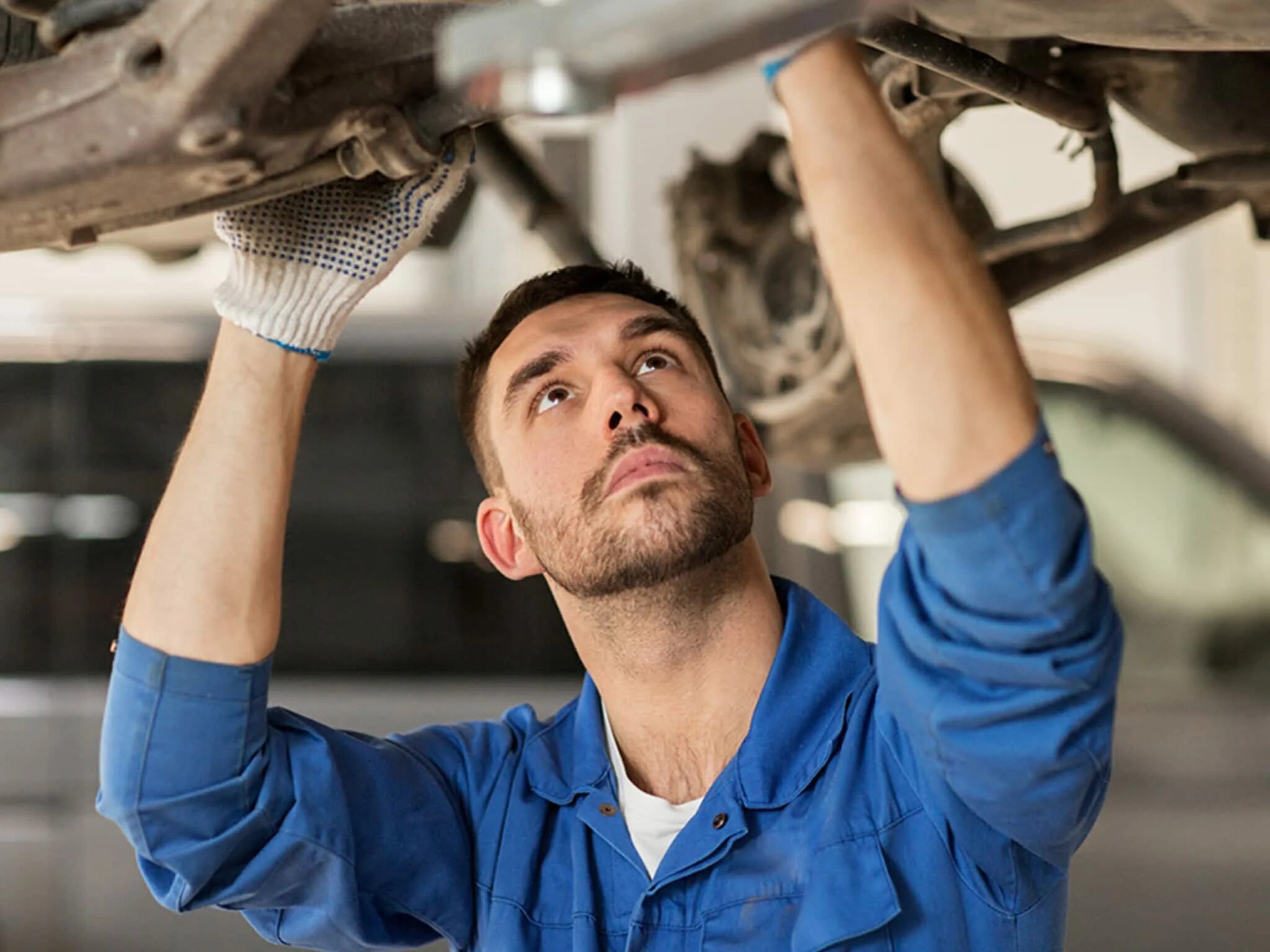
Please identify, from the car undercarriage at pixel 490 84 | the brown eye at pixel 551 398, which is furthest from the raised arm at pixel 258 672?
the brown eye at pixel 551 398

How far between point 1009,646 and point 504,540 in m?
0.75

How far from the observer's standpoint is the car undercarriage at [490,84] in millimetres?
848

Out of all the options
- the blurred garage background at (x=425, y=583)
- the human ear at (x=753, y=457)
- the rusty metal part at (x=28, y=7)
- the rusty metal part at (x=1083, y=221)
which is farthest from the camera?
the blurred garage background at (x=425, y=583)

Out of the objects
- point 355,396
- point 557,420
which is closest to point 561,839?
point 557,420

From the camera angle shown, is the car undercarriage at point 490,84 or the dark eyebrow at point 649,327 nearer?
the car undercarriage at point 490,84

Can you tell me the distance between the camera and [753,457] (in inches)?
69.1

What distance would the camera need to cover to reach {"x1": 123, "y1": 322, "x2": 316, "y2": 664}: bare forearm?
150 cm

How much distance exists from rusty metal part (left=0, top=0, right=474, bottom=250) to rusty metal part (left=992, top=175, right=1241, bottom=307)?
109 centimetres

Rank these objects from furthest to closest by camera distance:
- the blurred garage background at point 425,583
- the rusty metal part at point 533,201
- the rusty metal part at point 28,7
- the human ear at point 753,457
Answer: the blurred garage background at point 425,583 < the rusty metal part at point 533,201 < the human ear at point 753,457 < the rusty metal part at point 28,7

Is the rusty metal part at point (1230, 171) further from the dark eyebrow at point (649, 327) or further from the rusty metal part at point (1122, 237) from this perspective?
the dark eyebrow at point (649, 327)

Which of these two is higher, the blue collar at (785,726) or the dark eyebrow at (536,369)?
the dark eyebrow at (536,369)

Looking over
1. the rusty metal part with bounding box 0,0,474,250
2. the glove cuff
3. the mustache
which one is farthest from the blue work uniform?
the rusty metal part with bounding box 0,0,474,250

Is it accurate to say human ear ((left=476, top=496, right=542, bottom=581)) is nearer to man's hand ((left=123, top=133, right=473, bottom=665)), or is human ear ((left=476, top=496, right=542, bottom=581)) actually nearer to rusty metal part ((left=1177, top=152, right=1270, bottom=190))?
man's hand ((left=123, top=133, right=473, bottom=665))

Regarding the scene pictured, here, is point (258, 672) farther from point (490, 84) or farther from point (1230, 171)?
point (1230, 171)
